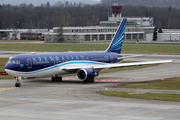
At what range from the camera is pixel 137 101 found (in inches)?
1195

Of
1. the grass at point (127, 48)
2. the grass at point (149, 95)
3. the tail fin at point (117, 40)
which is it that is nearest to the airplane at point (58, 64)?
the tail fin at point (117, 40)

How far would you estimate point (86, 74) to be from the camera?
45.1 meters

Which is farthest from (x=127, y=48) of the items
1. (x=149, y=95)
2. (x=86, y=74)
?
(x=149, y=95)

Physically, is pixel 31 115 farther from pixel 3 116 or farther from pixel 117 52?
pixel 117 52

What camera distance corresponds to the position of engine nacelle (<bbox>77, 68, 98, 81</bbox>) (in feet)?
148

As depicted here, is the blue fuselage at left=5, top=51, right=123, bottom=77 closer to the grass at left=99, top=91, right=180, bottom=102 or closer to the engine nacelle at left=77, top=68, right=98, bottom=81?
the engine nacelle at left=77, top=68, right=98, bottom=81

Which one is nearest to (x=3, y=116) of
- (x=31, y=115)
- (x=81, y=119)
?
(x=31, y=115)

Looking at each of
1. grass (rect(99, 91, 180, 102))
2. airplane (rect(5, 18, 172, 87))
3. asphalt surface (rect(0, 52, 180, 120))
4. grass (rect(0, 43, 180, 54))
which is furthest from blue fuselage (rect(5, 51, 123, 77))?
grass (rect(0, 43, 180, 54))

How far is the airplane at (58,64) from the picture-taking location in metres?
43.0

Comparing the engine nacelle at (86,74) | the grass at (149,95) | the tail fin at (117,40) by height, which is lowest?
the grass at (149,95)

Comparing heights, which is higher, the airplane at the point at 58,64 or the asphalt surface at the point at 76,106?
the airplane at the point at 58,64

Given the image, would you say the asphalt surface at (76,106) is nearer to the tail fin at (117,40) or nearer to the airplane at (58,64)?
the airplane at (58,64)

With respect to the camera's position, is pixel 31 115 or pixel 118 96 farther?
pixel 118 96

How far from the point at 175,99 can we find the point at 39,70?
20852 millimetres
